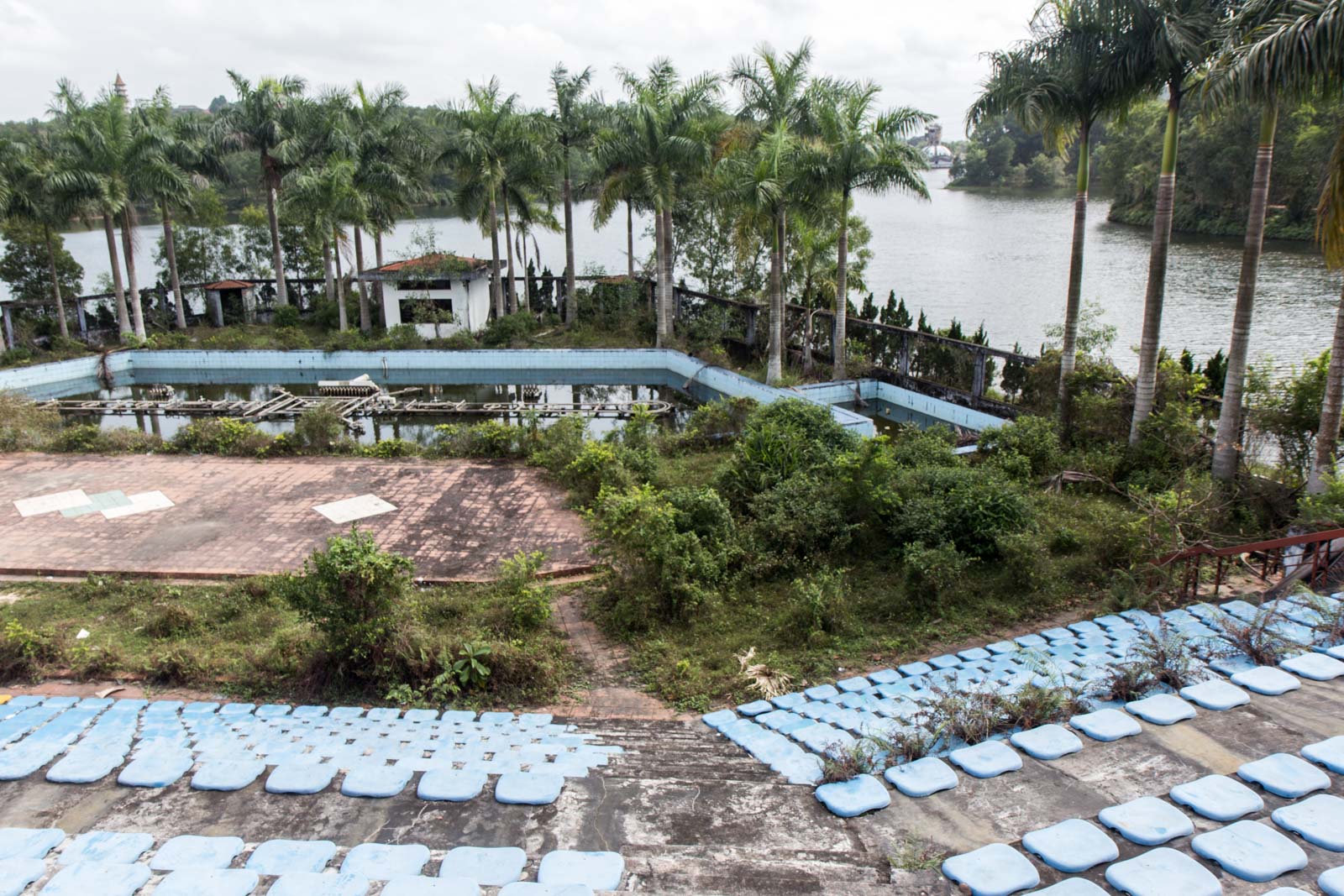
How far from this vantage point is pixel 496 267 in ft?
91.6

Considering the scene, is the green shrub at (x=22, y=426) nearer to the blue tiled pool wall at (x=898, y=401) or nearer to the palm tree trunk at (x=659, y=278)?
the palm tree trunk at (x=659, y=278)

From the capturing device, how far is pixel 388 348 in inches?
1045

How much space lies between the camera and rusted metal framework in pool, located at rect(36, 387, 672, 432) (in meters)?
21.2

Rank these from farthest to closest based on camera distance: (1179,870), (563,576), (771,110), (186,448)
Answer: (771,110), (186,448), (563,576), (1179,870)

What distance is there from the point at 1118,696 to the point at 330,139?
87.9 ft

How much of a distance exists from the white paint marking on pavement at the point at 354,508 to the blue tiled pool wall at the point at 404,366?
12.6 metres

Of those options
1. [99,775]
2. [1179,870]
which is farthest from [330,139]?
[1179,870]

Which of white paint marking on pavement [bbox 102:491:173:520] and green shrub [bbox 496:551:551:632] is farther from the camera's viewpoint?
white paint marking on pavement [bbox 102:491:173:520]

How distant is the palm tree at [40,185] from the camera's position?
2339 centimetres

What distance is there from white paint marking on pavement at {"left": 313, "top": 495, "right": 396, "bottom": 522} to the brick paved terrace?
12cm

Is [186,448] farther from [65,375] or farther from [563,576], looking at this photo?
[65,375]

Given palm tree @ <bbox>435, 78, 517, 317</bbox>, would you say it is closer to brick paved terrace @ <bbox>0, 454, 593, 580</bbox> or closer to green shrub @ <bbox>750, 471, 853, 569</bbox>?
brick paved terrace @ <bbox>0, 454, 593, 580</bbox>

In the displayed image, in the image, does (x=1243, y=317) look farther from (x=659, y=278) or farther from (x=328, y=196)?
(x=328, y=196)

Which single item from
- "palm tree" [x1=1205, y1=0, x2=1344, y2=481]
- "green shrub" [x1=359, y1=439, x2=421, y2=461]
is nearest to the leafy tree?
"green shrub" [x1=359, y1=439, x2=421, y2=461]
